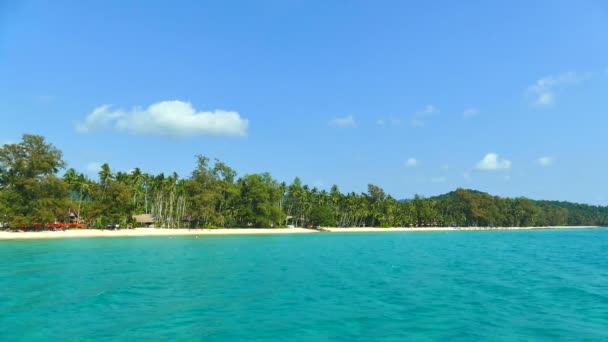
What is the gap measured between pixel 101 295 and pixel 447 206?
157292 mm

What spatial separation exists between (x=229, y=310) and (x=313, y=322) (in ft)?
12.8

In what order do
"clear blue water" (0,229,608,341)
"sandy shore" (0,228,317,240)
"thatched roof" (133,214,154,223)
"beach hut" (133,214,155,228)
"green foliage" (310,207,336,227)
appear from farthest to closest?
1. "green foliage" (310,207,336,227)
2. "thatched roof" (133,214,154,223)
3. "beach hut" (133,214,155,228)
4. "sandy shore" (0,228,317,240)
5. "clear blue water" (0,229,608,341)

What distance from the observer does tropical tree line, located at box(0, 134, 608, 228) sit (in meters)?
66.6

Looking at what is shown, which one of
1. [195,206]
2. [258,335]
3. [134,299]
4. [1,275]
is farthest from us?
[195,206]

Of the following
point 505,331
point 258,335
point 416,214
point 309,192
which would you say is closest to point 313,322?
point 258,335

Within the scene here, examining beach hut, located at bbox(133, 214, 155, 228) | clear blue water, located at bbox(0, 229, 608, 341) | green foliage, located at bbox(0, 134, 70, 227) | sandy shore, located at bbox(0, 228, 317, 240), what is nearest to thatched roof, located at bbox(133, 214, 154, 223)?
beach hut, located at bbox(133, 214, 155, 228)

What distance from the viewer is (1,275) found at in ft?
85.7

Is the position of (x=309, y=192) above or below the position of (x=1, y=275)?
above

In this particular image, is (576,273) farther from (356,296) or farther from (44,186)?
(44,186)

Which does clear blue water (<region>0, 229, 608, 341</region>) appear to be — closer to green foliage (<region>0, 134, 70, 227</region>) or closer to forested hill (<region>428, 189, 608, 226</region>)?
green foliage (<region>0, 134, 70, 227</region>)

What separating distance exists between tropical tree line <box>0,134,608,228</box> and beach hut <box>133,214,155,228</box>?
4.24 ft

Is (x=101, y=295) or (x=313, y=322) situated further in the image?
(x=101, y=295)

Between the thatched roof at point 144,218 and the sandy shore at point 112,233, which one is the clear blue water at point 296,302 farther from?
the thatched roof at point 144,218

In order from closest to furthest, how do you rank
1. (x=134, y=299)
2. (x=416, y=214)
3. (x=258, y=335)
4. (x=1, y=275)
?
(x=258, y=335) → (x=134, y=299) → (x=1, y=275) → (x=416, y=214)
